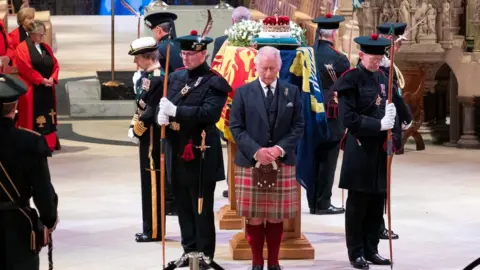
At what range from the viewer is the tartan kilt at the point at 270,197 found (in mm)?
9023

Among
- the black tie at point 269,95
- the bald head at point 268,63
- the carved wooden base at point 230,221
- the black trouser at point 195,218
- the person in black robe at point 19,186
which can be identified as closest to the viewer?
the person in black robe at point 19,186

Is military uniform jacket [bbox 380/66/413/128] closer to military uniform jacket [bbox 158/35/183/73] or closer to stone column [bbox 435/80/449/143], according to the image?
military uniform jacket [bbox 158/35/183/73]

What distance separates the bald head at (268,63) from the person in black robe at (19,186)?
238cm

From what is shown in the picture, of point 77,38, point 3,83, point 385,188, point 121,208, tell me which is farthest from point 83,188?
point 77,38

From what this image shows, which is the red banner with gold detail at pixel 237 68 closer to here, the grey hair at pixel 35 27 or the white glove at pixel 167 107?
the white glove at pixel 167 107

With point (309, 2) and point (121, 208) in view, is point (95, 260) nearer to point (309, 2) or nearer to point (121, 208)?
point (121, 208)

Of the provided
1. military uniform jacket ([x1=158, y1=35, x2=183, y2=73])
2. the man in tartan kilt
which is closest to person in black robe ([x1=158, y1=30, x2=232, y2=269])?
the man in tartan kilt

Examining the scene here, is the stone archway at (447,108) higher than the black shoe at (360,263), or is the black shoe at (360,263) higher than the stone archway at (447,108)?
the stone archway at (447,108)

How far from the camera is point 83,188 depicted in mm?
13352

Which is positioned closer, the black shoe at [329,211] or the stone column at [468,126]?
the black shoe at [329,211]

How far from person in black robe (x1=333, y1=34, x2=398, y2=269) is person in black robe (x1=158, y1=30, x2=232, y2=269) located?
36.6 inches

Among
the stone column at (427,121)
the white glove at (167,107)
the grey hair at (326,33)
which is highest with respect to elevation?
the grey hair at (326,33)

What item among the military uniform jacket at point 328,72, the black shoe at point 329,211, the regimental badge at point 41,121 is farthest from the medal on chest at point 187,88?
the regimental badge at point 41,121

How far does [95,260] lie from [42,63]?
5177mm
